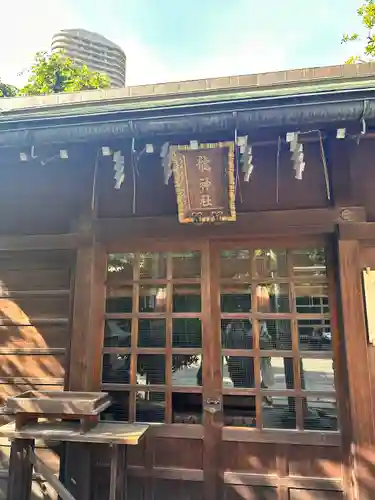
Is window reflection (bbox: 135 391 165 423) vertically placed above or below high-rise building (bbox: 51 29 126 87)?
below

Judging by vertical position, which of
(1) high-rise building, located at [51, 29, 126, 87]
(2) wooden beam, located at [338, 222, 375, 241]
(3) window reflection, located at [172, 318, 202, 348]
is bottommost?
(3) window reflection, located at [172, 318, 202, 348]

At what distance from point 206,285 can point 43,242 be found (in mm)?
1834

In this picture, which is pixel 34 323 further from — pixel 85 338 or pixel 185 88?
pixel 185 88

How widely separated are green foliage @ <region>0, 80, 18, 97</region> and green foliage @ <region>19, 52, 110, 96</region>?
20.4 inches

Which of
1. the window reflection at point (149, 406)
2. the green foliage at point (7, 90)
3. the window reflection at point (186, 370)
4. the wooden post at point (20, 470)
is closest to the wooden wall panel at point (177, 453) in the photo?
the window reflection at point (149, 406)

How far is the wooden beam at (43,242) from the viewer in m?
3.70

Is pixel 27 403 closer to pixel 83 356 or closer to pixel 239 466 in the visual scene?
pixel 83 356

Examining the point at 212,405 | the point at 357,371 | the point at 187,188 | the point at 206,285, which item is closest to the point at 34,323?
the point at 206,285

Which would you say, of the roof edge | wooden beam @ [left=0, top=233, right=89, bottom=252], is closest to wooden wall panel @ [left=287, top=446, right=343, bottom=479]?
wooden beam @ [left=0, top=233, right=89, bottom=252]

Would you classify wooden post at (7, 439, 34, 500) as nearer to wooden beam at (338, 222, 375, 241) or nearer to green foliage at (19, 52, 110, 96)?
wooden beam at (338, 222, 375, 241)

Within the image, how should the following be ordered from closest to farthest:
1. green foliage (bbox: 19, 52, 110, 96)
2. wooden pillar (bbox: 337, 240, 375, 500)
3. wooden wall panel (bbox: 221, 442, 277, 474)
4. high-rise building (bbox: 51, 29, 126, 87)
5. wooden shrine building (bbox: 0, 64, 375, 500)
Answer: wooden pillar (bbox: 337, 240, 375, 500) → wooden shrine building (bbox: 0, 64, 375, 500) → wooden wall panel (bbox: 221, 442, 277, 474) → green foliage (bbox: 19, 52, 110, 96) → high-rise building (bbox: 51, 29, 126, 87)

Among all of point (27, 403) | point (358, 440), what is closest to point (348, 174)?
point (358, 440)

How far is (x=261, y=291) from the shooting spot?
139 inches

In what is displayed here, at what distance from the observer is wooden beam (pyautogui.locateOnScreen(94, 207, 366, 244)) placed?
11.0 feet
